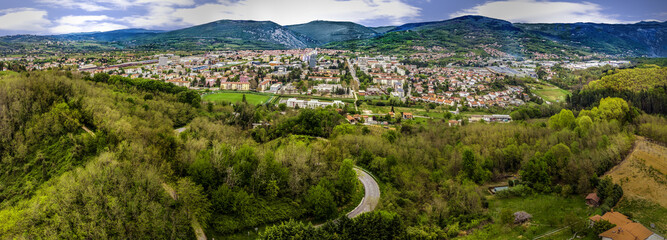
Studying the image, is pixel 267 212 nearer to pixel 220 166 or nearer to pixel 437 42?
pixel 220 166

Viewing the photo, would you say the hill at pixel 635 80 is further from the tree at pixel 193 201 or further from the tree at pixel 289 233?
the tree at pixel 193 201

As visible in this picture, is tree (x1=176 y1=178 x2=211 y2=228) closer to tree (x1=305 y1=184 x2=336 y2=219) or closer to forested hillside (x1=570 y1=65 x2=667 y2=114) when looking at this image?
tree (x1=305 y1=184 x2=336 y2=219)

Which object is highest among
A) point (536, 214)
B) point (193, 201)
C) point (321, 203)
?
point (193, 201)

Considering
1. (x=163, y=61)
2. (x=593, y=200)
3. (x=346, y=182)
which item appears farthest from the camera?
(x=163, y=61)

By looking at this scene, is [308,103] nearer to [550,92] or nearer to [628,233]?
[628,233]

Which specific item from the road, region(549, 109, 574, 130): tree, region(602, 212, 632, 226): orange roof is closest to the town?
region(549, 109, 574, 130): tree

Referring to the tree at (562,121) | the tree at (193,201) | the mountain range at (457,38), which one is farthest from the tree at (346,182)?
the mountain range at (457,38)

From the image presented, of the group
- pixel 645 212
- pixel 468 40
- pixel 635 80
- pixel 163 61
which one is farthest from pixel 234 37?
pixel 645 212
